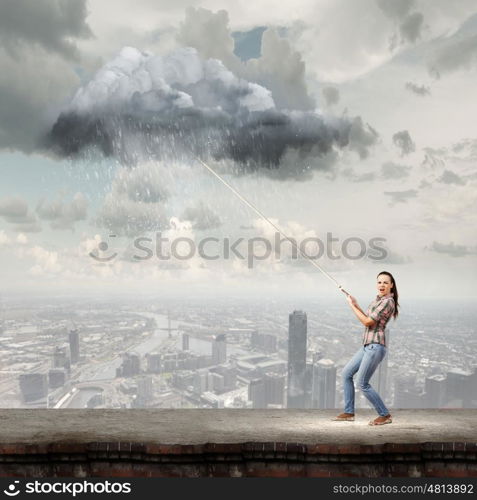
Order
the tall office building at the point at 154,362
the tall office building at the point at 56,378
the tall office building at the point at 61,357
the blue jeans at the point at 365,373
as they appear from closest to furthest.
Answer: the blue jeans at the point at 365,373, the tall office building at the point at 56,378, the tall office building at the point at 154,362, the tall office building at the point at 61,357

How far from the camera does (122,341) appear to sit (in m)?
27.6

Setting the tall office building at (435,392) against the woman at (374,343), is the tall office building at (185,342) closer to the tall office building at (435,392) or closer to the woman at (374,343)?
the tall office building at (435,392)

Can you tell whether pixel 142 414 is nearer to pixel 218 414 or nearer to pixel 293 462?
pixel 218 414

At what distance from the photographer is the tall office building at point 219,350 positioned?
24.9 meters

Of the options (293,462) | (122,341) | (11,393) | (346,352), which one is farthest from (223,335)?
(293,462)

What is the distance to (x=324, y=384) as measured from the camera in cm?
1470

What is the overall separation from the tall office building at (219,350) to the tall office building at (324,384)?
27.4ft

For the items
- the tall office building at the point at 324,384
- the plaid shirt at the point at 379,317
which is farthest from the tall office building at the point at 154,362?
the plaid shirt at the point at 379,317

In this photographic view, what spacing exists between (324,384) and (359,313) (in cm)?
882

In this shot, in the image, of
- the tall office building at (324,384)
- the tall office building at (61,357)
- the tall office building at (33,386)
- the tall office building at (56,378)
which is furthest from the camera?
the tall office building at (61,357)

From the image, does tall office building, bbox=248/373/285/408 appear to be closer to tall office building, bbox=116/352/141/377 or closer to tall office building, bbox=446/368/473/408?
tall office building, bbox=446/368/473/408

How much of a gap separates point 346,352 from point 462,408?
15.4 m

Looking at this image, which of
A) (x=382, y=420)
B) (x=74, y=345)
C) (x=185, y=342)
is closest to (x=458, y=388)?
(x=382, y=420)

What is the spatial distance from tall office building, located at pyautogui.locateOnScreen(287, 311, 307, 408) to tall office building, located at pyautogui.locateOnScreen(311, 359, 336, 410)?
1.26 ft
